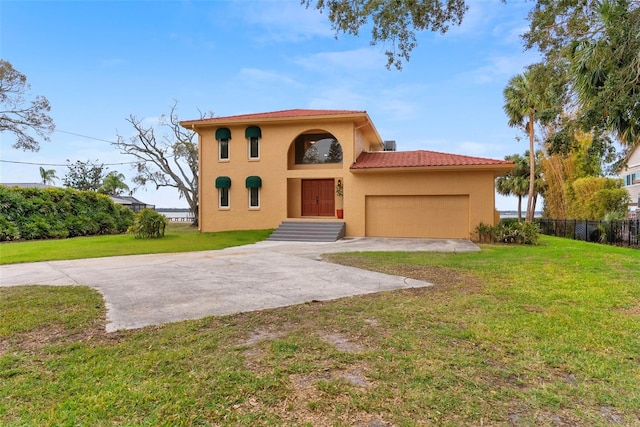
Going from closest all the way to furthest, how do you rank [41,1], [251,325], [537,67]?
1. [251,325]
2. [537,67]
3. [41,1]

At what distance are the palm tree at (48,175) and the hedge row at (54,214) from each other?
104 feet

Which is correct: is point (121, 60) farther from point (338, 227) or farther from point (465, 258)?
point (465, 258)

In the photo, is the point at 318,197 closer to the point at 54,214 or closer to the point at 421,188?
the point at 421,188

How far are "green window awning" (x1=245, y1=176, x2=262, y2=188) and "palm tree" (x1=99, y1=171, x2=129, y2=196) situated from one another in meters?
33.6

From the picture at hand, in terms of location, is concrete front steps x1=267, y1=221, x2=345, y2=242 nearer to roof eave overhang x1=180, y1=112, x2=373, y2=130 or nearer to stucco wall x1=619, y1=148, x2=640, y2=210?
roof eave overhang x1=180, y1=112, x2=373, y2=130

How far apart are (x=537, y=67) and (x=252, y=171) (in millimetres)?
13593

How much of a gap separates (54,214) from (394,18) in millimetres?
19657

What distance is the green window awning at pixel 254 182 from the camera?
1892cm

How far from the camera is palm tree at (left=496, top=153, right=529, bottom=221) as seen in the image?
113ft

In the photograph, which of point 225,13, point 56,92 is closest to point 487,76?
point 225,13

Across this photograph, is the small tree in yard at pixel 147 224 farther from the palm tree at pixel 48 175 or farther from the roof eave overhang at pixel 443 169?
the palm tree at pixel 48 175

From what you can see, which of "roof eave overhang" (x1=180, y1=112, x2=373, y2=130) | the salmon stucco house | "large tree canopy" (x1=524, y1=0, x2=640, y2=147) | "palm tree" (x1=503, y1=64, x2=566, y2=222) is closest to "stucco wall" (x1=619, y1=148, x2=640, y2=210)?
"palm tree" (x1=503, y1=64, x2=566, y2=222)

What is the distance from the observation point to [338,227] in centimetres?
1716

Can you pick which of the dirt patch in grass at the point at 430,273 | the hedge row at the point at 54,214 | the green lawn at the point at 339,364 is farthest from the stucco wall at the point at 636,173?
the hedge row at the point at 54,214
